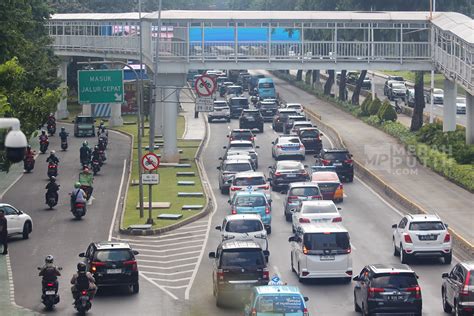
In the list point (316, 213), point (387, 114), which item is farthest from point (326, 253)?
point (387, 114)

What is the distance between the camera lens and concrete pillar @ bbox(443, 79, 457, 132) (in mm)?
67812

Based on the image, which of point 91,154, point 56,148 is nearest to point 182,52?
point 91,154

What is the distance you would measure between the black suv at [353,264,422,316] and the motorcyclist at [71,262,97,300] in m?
A: 6.99

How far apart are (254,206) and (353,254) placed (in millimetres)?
5432

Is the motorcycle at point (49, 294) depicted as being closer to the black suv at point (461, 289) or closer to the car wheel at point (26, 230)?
the black suv at point (461, 289)

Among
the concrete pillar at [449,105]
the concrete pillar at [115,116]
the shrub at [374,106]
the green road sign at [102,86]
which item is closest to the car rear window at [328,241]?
the green road sign at [102,86]

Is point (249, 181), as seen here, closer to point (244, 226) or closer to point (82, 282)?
point (244, 226)

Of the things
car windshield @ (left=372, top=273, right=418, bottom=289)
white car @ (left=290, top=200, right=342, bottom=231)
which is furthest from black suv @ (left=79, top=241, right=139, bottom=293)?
white car @ (left=290, top=200, right=342, bottom=231)

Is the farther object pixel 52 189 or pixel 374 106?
pixel 374 106

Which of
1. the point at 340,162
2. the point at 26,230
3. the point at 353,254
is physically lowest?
the point at 353,254

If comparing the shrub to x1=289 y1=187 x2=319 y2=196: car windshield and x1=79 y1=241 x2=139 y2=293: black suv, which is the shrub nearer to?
x1=289 y1=187 x2=319 y2=196: car windshield

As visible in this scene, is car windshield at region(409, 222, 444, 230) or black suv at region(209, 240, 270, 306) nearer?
black suv at region(209, 240, 270, 306)

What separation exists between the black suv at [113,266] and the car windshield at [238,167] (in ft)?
73.3

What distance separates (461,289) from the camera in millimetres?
29406
